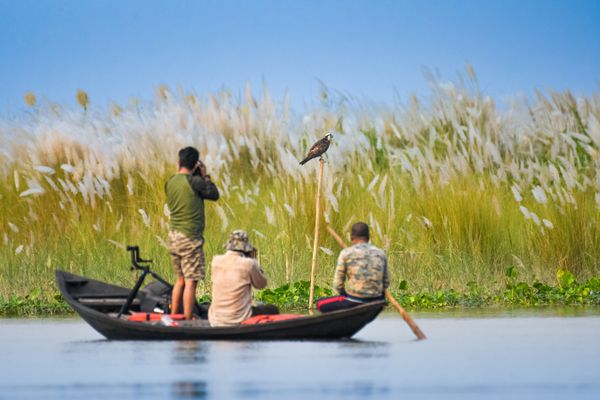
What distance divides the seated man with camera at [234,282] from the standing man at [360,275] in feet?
2.45

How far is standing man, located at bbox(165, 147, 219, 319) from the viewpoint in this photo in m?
12.9

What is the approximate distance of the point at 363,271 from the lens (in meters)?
12.2

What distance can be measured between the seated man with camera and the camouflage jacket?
0.76 metres

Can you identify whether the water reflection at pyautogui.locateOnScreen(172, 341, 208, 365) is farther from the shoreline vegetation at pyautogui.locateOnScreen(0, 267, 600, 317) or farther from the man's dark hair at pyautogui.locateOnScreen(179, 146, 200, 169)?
the shoreline vegetation at pyautogui.locateOnScreen(0, 267, 600, 317)

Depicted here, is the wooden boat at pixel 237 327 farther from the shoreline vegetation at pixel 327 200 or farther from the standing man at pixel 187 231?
the shoreline vegetation at pixel 327 200

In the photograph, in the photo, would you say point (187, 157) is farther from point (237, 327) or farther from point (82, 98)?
point (82, 98)

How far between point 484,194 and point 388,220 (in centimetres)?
141

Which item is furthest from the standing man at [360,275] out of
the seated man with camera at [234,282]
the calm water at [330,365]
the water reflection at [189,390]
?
the water reflection at [189,390]

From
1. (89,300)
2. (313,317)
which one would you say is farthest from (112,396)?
(89,300)

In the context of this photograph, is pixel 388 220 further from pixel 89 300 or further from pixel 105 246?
pixel 89 300

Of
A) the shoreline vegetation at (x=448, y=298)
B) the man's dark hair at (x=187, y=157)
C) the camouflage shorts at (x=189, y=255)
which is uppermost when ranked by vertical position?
the man's dark hair at (x=187, y=157)

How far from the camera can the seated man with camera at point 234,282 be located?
12.1m

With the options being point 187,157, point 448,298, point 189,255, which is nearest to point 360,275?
point 189,255

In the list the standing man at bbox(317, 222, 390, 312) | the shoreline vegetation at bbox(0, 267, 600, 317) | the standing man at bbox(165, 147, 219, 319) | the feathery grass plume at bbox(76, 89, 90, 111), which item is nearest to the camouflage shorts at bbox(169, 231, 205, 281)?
the standing man at bbox(165, 147, 219, 319)
